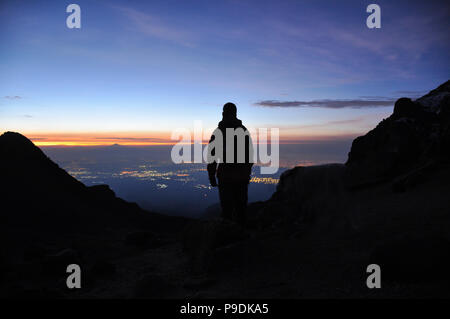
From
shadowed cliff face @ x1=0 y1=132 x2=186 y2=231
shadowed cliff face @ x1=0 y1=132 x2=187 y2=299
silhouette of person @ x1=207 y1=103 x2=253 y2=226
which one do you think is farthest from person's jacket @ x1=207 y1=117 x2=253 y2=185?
shadowed cliff face @ x1=0 y1=132 x2=186 y2=231

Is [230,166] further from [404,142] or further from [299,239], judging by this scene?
[404,142]

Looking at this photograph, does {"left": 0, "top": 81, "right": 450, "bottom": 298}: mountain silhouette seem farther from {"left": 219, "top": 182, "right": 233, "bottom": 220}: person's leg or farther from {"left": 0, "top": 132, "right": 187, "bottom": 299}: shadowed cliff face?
{"left": 219, "top": 182, "right": 233, "bottom": 220}: person's leg

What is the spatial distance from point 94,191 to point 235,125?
11.5 m

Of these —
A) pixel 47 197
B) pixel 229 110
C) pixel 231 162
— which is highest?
pixel 229 110

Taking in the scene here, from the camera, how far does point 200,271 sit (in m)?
5.21

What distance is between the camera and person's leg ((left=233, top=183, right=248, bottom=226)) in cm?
731

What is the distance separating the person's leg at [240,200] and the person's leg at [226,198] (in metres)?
0.14

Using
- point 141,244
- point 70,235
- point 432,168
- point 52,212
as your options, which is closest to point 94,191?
point 52,212

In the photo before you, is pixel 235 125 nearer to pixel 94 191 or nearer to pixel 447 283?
pixel 447 283

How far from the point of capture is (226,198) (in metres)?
7.33

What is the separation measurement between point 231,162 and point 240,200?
1.10m

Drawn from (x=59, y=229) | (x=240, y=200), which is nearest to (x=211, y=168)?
(x=240, y=200)

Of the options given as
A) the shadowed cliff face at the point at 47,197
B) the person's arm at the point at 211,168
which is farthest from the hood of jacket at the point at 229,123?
A: the shadowed cliff face at the point at 47,197

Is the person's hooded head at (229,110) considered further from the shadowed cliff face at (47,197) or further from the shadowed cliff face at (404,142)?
the shadowed cliff face at (47,197)
